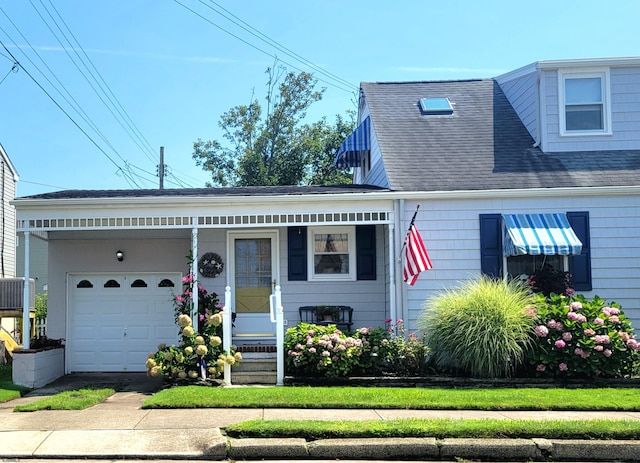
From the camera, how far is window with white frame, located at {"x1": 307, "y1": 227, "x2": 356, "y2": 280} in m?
13.1

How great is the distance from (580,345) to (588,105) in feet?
18.9

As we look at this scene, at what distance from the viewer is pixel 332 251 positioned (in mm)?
13172

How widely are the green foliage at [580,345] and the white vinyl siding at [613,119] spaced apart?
4.26 metres

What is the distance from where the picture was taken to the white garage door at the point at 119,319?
1348cm

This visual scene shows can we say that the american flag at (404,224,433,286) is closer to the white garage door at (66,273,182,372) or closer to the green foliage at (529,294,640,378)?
the green foliage at (529,294,640,378)

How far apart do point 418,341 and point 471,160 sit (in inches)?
167

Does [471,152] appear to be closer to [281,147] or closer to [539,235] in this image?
[539,235]

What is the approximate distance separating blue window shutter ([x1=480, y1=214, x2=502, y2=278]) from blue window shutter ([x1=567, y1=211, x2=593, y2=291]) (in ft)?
4.44

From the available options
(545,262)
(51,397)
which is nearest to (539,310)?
(545,262)

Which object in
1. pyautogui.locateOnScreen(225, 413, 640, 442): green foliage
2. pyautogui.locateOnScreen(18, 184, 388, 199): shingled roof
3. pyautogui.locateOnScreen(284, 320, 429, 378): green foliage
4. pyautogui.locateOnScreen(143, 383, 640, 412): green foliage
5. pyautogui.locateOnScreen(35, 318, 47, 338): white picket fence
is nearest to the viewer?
pyautogui.locateOnScreen(225, 413, 640, 442): green foliage

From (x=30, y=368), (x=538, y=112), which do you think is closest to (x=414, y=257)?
(x=538, y=112)

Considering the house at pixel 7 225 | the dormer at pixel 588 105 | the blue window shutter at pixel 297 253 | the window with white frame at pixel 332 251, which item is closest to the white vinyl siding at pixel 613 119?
the dormer at pixel 588 105

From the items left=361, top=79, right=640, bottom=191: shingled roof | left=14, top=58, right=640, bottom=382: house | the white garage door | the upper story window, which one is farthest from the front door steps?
the upper story window

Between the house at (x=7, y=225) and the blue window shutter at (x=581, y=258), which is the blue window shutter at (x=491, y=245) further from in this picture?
the house at (x=7, y=225)
